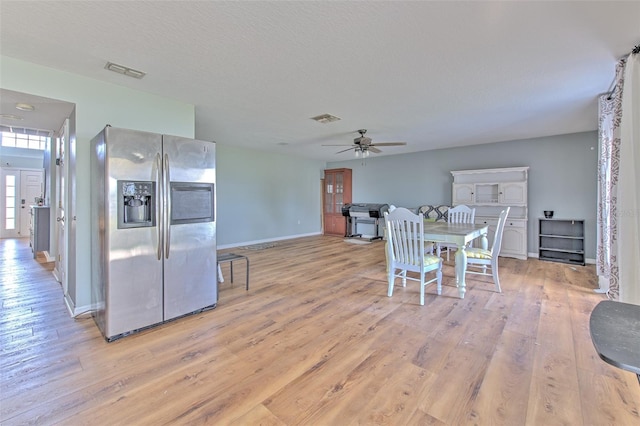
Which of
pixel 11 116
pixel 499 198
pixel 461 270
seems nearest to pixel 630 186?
pixel 461 270

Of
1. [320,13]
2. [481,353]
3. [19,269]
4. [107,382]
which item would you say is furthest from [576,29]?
[19,269]

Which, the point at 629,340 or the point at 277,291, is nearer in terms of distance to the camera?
the point at 629,340

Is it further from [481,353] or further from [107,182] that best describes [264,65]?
[481,353]

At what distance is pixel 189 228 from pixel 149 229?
344 mm

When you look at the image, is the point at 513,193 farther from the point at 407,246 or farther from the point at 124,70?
the point at 124,70

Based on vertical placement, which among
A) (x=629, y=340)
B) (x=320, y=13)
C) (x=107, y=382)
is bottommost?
(x=107, y=382)

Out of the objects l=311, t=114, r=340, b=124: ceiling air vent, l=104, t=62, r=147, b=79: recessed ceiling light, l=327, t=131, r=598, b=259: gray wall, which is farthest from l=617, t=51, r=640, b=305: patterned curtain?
l=104, t=62, r=147, b=79: recessed ceiling light

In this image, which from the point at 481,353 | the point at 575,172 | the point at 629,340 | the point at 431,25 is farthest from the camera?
the point at 575,172

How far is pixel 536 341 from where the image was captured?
2.27 meters

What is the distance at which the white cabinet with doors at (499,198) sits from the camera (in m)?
5.53

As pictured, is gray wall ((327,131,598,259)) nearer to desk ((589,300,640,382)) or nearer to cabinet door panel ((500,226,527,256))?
cabinet door panel ((500,226,527,256))

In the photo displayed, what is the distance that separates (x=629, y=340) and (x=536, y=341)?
1.80 m

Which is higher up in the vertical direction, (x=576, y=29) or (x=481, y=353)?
(x=576, y=29)

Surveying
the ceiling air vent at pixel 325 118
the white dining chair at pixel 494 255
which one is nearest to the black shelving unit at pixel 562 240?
the white dining chair at pixel 494 255
